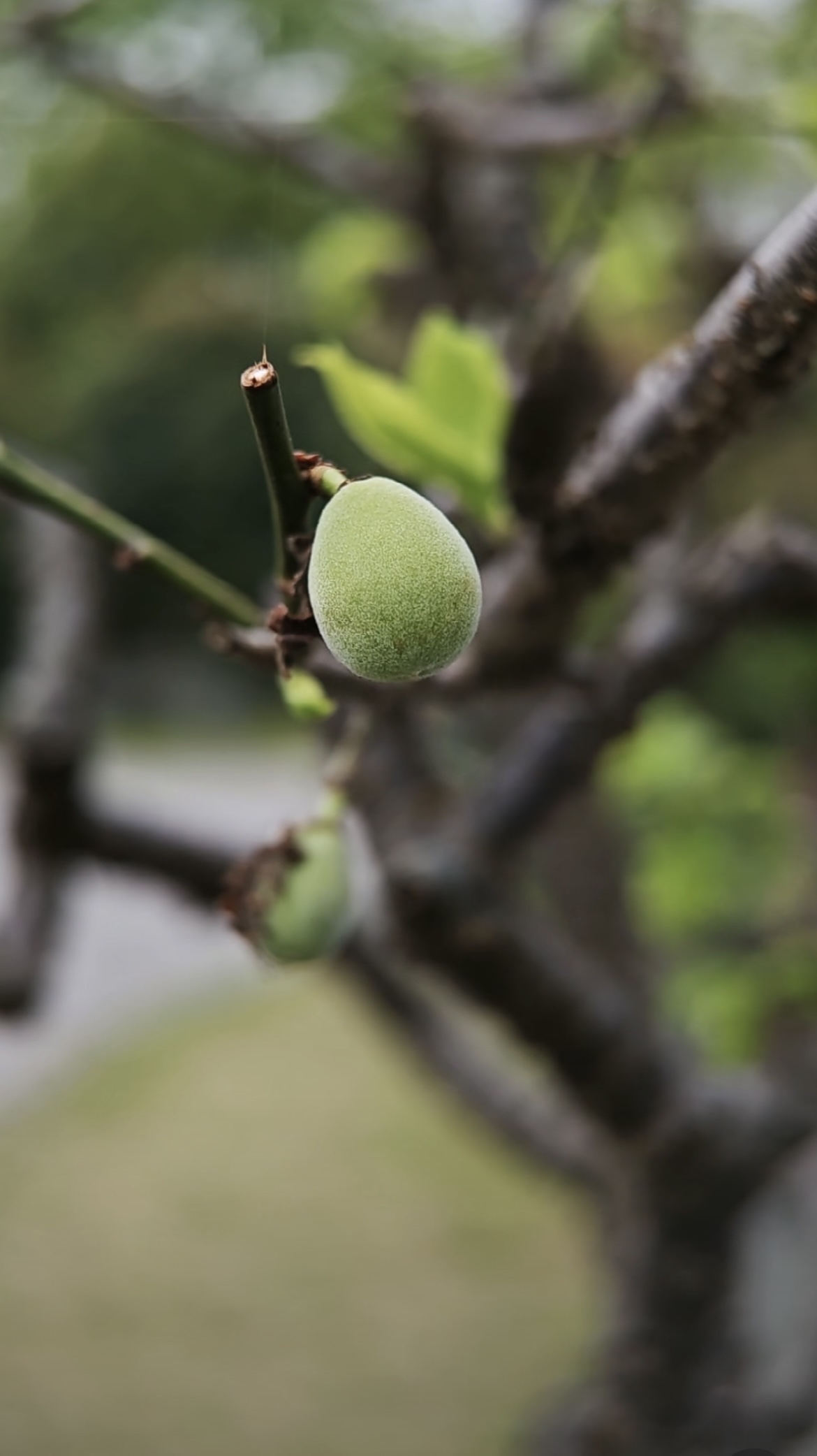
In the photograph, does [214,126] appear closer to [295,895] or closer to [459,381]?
[459,381]

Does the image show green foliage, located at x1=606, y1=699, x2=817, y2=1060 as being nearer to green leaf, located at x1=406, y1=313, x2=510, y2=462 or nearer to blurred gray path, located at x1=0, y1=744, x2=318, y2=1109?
blurred gray path, located at x1=0, y1=744, x2=318, y2=1109

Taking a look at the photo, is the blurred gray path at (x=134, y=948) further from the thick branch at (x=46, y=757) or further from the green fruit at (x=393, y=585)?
the green fruit at (x=393, y=585)

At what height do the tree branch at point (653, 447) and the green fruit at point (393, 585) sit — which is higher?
the tree branch at point (653, 447)

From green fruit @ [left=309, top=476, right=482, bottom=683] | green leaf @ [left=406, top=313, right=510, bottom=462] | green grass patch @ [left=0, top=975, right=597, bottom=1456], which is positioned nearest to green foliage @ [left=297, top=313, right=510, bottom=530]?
green leaf @ [left=406, top=313, right=510, bottom=462]

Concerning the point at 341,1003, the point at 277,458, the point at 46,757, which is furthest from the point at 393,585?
the point at 341,1003

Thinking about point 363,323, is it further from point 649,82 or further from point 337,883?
point 337,883

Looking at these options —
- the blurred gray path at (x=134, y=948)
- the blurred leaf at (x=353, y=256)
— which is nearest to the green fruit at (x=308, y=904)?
the blurred gray path at (x=134, y=948)
